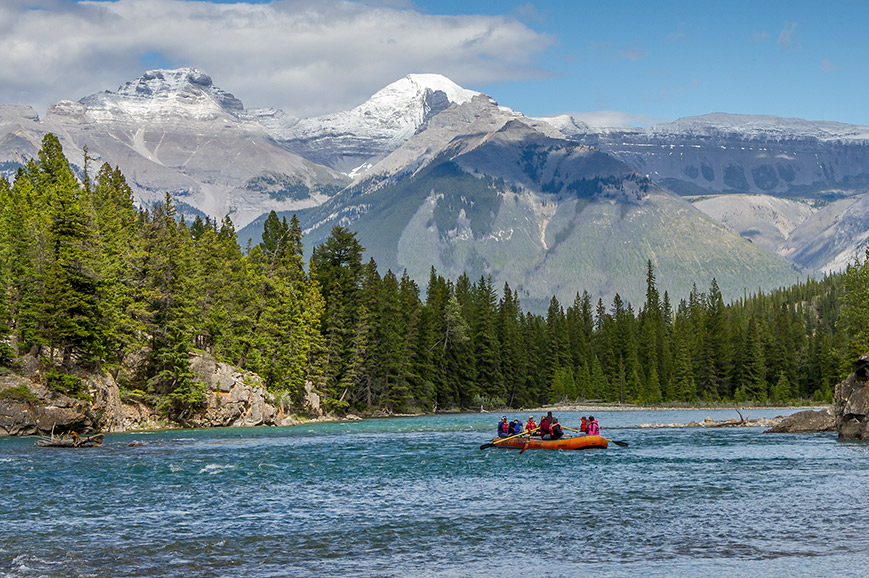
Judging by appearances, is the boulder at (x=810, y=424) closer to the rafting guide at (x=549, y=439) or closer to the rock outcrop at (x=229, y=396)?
the rafting guide at (x=549, y=439)

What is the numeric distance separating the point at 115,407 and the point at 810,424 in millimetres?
65826

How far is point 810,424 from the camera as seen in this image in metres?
81.2

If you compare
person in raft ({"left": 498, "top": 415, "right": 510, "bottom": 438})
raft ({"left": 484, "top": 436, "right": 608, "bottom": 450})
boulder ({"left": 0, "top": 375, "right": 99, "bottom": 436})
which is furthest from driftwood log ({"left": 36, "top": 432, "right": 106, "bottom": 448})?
raft ({"left": 484, "top": 436, "right": 608, "bottom": 450})

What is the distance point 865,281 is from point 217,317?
84.3 m

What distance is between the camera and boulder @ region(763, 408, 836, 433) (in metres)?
80.4

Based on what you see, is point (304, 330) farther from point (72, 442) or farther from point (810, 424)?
point (810, 424)

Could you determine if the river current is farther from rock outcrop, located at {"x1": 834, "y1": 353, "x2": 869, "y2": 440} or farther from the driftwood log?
rock outcrop, located at {"x1": 834, "y1": 353, "x2": 869, "y2": 440}

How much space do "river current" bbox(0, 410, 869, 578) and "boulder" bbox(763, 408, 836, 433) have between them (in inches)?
717

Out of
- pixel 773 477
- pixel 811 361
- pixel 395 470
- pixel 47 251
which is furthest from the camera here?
pixel 811 361

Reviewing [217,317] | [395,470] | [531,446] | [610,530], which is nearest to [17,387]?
[217,317]

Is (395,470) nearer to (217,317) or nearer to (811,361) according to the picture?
(217,317)

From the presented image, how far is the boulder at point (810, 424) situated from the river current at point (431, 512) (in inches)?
717

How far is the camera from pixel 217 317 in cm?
9962

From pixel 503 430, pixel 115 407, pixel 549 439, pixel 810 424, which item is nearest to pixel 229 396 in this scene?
pixel 115 407
